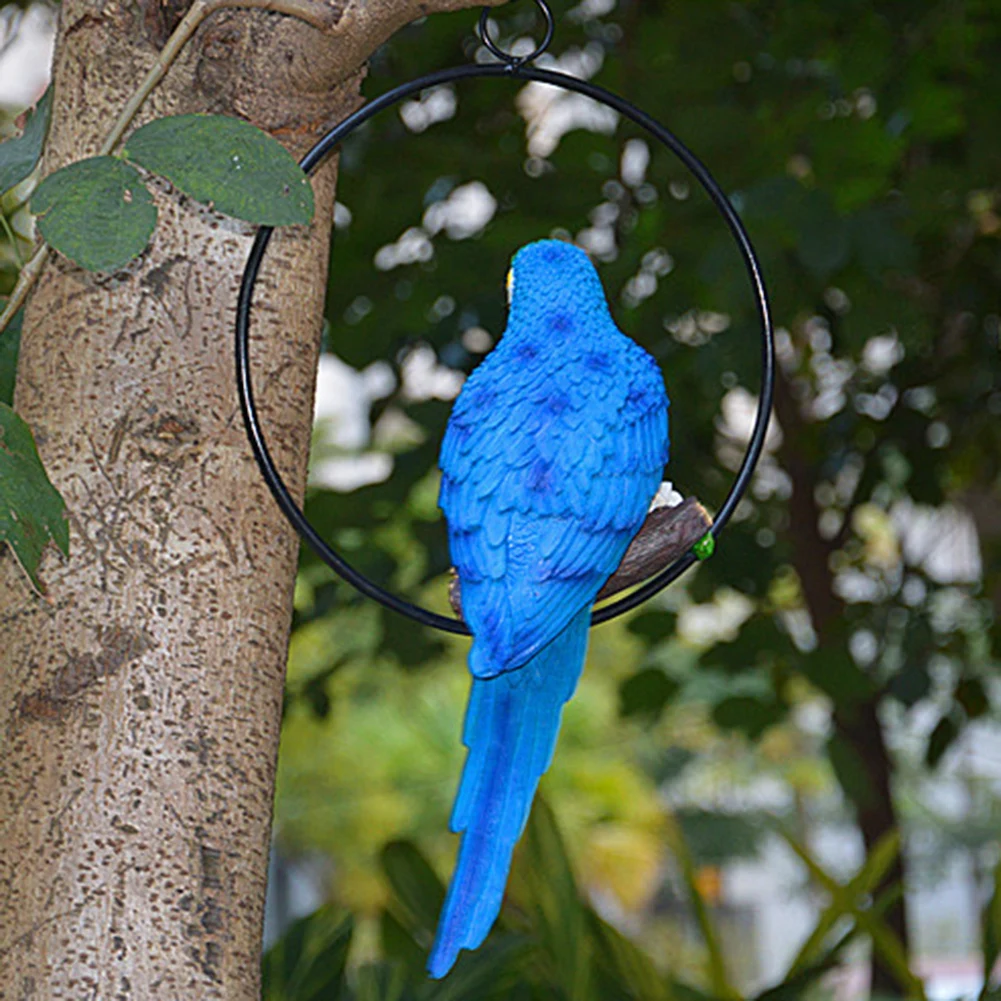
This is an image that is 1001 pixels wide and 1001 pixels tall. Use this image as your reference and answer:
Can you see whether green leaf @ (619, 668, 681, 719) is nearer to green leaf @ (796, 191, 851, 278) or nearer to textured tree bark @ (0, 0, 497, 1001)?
green leaf @ (796, 191, 851, 278)

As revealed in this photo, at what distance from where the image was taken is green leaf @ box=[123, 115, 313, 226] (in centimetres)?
48

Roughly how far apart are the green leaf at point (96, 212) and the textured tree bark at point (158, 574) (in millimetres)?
86

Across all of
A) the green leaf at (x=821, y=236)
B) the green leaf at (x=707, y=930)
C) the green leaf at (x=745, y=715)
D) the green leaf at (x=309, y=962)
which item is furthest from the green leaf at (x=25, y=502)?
the green leaf at (x=707, y=930)

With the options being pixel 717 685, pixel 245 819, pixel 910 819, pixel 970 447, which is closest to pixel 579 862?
pixel 717 685

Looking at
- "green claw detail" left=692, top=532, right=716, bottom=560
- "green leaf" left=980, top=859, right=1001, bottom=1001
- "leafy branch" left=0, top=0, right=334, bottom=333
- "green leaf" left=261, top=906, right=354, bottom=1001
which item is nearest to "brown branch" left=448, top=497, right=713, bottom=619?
"green claw detail" left=692, top=532, right=716, bottom=560

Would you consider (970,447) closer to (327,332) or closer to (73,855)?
(327,332)

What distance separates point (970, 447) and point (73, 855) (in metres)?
1.65

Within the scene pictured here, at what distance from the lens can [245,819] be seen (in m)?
0.54

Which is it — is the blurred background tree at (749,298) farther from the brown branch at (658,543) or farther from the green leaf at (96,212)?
the green leaf at (96,212)

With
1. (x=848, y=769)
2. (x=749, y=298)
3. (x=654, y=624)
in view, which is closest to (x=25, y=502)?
(x=749, y=298)

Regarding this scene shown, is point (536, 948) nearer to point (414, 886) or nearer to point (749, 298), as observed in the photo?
point (414, 886)

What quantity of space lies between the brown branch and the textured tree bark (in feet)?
0.37

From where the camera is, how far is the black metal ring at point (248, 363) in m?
0.53

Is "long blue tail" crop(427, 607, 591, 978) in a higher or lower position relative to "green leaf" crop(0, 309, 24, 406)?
lower
